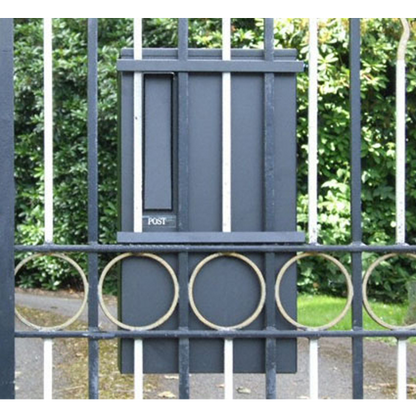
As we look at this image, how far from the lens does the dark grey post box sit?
256 centimetres

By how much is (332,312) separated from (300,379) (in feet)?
4.90

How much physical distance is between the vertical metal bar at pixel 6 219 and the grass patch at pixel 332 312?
13.8ft

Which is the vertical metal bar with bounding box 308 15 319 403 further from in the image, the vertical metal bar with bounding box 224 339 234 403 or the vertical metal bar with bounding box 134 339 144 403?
the vertical metal bar with bounding box 134 339 144 403

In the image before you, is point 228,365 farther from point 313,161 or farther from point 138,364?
point 313,161

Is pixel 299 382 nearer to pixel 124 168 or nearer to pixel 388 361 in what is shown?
pixel 388 361

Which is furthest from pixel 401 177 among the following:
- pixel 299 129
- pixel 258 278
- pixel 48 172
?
pixel 299 129

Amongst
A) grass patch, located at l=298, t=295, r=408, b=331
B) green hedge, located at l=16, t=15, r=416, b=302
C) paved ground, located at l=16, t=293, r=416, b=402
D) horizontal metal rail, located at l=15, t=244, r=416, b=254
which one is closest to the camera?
horizontal metal rail, located at l=15, t=244, r=416, b=254

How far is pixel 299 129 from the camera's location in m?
7.23

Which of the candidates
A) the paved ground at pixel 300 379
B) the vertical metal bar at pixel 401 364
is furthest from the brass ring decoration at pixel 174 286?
the paved ground at pixel 300 379

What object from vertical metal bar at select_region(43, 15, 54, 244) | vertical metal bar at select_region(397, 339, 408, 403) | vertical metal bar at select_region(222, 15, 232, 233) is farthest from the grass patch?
vertical metal bar at select_region(43, 15, 54, 244)

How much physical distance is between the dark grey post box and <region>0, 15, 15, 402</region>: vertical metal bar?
1.21ft

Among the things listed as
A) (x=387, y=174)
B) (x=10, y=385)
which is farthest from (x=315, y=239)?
(x=387, y=174)

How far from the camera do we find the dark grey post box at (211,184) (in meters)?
2.56

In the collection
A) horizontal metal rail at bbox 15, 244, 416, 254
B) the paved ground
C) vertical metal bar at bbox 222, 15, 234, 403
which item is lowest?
the paved ground
